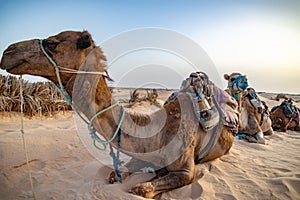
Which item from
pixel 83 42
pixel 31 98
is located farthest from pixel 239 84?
pixel 31 98

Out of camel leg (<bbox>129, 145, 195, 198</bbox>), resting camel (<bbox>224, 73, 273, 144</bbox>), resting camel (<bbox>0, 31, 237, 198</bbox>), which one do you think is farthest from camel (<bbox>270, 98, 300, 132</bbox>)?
camel leg (<bbox>129, 145, 195, 198</bbox>)

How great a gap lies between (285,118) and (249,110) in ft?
8.83

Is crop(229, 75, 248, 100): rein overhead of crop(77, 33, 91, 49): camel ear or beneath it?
beneath

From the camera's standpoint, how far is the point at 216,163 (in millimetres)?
3596

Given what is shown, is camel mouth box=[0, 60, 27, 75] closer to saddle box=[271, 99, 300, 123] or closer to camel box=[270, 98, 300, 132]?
camel box=[270, 98, 300, 132]

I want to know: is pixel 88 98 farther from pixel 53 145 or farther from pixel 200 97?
pixel 53 145

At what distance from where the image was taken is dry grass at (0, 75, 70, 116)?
641 cm

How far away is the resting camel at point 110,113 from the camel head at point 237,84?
10.2 feet

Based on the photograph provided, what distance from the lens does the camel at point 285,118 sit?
7.66 metres

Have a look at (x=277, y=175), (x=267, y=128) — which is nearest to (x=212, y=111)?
(x=277, y=175)

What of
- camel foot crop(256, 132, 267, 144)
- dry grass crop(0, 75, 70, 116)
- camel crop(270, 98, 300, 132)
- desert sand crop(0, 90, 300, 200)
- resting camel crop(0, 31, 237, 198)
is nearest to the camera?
resting camel crop(0, 31, 237, 198)

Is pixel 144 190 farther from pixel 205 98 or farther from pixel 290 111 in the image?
pixel 290 111

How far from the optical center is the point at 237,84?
5766mm

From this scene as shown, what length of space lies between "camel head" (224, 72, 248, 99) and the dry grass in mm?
5315
